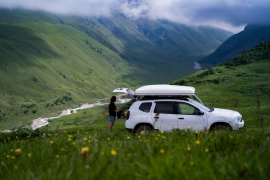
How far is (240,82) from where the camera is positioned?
235ft

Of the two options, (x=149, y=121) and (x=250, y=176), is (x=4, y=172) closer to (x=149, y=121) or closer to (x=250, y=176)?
(x=250, y=176)

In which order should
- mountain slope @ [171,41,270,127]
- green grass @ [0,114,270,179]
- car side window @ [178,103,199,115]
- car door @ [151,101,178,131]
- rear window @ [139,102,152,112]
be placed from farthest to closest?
mountain slope @ [171,41,270,127], rear window @ [139,102,152,112], car side window @ [178,103,199,115], car door @ [151,101,178,131], green grass @ [0,114,270,179]

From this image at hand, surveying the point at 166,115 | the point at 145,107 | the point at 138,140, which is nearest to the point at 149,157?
the point at 138,140

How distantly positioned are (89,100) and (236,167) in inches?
7740

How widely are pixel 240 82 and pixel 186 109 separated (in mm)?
61311

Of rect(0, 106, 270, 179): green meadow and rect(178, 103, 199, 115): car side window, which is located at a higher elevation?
rect(178, 103, 199, 115): car side window

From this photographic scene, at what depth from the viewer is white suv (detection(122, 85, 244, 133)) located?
1461 cm

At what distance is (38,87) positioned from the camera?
628 ft

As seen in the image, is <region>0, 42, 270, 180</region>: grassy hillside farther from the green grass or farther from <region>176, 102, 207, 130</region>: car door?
<region>176, 102, 207, 130</region>: car door

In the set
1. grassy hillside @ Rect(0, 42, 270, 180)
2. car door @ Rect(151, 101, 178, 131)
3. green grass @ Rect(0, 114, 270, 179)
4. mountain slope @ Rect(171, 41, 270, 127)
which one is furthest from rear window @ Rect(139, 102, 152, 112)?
mountain slope @ Rect(171, 41, 270, 127)

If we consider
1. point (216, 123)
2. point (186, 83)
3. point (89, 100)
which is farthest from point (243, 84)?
point (89, 100)

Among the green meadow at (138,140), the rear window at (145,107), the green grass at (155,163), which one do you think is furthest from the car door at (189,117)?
the green grass at (155,163)

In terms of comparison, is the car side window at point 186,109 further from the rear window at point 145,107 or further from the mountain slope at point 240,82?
the mountain slope at point 240,82

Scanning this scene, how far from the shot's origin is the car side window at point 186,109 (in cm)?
1500
